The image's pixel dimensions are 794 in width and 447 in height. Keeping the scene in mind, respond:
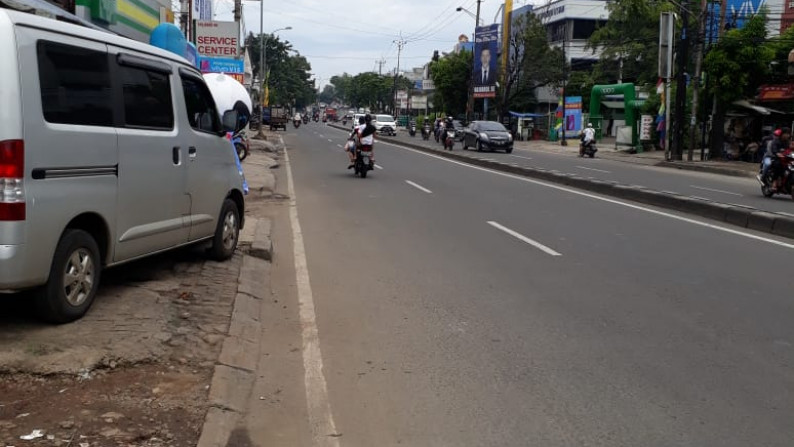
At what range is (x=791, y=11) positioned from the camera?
138 feet

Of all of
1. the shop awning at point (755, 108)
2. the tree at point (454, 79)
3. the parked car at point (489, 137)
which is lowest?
the parked car at point (489, 137)

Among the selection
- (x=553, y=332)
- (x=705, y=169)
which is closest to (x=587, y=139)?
(x=705, y=169)

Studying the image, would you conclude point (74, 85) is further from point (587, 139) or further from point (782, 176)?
point (587, 139)

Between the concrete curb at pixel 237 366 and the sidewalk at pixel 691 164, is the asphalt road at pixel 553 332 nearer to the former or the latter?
the concrete curb at pixel 237 366

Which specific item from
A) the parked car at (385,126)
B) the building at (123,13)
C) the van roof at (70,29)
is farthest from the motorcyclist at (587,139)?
the van roof at (70,29)

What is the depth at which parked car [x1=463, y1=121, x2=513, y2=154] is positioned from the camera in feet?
114

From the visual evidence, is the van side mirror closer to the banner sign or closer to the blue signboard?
the blue signboard

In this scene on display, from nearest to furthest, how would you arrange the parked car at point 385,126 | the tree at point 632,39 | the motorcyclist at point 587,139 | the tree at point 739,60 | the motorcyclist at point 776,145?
the motorcyclist at point 776,145
the tree at point 739,60
the motorcyclist at point 587,139
the tree at point 632,39
the parked car at point 385,126

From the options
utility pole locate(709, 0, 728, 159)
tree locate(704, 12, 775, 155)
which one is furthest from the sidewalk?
tree locate(704, 12, 775, 155)

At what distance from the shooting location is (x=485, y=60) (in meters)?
64.2

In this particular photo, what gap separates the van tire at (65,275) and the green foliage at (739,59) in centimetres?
2885

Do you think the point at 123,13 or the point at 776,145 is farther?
the point at 776,145

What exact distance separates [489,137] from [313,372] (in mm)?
30775

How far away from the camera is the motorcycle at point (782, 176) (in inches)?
621
